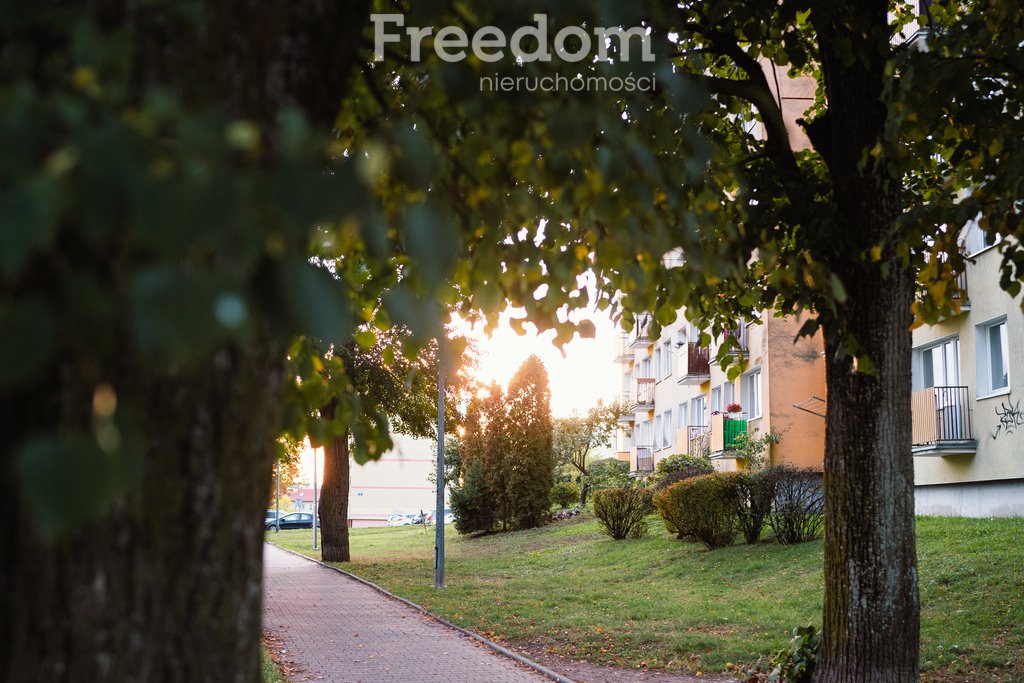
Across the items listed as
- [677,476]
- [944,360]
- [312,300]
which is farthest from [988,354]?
[312,300]

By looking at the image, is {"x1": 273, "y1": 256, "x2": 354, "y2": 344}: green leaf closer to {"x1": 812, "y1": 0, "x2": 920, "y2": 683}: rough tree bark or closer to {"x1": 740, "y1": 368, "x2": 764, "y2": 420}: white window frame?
{"x1": 812, "y1": 0, "x2": 920, "y2": 683}: rough tree bark

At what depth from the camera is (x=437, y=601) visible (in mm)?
17109

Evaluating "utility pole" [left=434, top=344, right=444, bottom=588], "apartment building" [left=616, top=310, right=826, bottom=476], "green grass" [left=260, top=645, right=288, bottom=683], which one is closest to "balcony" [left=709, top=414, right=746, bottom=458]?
"apartment building" [left=616, top=310, right=826, bottom=476]

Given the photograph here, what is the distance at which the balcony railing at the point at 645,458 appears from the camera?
45.8 metres

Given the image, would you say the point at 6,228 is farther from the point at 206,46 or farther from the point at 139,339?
the point at 206,46

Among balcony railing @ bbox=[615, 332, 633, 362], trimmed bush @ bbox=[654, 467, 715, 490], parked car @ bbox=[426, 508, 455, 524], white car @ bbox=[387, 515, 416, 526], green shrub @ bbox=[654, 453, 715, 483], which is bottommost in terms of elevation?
white car @ bbox=[387, 515, 416, 526]

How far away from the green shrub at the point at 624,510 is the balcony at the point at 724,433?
417 centimetres

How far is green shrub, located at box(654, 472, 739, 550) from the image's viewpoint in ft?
66.7

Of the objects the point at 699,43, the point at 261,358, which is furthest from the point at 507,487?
the point at 261,358

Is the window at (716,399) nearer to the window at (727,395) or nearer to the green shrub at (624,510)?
the window at (727,395)

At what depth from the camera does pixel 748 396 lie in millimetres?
31594

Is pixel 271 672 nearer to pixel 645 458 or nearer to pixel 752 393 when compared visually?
pixel 752 393

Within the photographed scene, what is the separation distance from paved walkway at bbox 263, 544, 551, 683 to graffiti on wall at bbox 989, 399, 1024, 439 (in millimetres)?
11880

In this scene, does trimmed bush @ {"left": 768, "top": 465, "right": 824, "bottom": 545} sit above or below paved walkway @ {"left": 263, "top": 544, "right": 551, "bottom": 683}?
above
